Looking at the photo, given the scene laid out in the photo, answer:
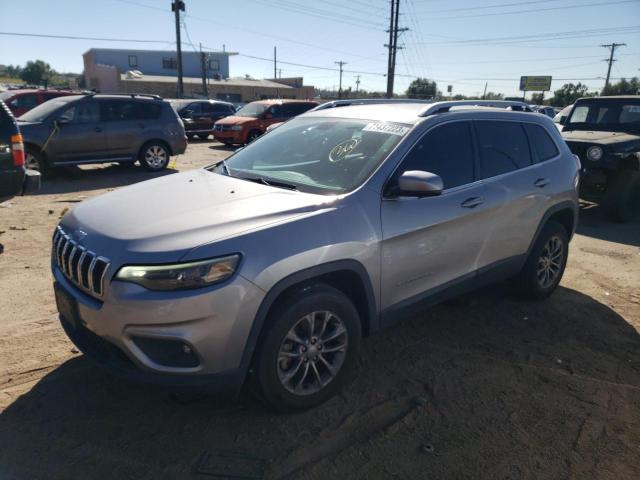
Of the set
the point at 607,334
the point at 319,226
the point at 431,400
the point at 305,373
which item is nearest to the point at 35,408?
the point at 305,373

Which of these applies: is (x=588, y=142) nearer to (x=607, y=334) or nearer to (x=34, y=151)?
(x=607, y=334)

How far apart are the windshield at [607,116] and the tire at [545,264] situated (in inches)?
228

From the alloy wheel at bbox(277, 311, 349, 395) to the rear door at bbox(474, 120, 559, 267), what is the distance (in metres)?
1.52

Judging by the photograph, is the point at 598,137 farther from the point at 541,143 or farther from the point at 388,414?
the point at 388,414

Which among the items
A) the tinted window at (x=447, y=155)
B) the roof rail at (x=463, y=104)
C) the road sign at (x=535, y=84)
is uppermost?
the road sign at (x=535, y=84)

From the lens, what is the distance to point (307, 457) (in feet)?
8.16

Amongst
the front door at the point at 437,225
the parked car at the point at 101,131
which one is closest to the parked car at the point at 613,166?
the front door at the point at 437,225

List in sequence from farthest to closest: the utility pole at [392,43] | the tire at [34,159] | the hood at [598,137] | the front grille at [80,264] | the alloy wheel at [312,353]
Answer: the utility pole at [392,43] → the tire at [34,159] → the hood at [598,137] → the alloy wheel at [312,353] → the front grille at [80,264]

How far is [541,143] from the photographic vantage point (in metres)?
4.38

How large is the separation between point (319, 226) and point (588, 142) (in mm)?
7117

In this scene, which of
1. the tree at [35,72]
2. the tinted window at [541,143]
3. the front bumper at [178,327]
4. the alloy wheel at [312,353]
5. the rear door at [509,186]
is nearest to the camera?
the front bumper at [178,327]

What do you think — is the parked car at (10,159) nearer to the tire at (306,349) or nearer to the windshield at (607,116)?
the tire at (306,349)

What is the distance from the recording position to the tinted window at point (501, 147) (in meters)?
3.74

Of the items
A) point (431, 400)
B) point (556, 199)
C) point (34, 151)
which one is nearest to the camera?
point (431, 400)
